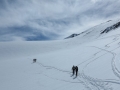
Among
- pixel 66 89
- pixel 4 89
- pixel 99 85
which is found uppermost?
pixel 99 85

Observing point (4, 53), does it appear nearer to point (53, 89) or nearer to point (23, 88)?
point (23, 88)

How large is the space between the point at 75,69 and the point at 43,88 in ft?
17.6

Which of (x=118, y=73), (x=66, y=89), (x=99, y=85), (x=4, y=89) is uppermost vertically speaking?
(x=118, y=73)

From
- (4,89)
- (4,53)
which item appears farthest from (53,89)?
(4,53)

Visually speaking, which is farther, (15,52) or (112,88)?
(15,52)

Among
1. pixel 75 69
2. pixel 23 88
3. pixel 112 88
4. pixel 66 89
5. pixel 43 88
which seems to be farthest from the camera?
pixel 75 69

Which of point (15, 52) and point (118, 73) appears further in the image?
point (15, 52)

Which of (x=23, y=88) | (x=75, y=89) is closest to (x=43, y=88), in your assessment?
(x=23, y=88)

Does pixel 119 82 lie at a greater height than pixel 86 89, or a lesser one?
greater

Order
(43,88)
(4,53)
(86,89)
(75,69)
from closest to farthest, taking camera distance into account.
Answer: (86,89) < (43,88) < (75,69) < (4,53)

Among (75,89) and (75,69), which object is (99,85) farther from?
(75,69)

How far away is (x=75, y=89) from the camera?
10.8m

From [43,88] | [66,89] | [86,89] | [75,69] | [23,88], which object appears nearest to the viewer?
[86,89]

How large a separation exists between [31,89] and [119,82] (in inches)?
352
